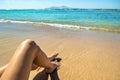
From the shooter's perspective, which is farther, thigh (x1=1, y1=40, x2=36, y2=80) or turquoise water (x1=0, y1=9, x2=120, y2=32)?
turquoise water (x1=0, y1=9, x2=120, y2=32)

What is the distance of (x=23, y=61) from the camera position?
69.3 inches

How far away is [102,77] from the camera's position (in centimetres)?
260

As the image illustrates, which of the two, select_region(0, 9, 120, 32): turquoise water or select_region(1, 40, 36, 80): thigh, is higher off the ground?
select_region(1, 40, 36, 80): thigh

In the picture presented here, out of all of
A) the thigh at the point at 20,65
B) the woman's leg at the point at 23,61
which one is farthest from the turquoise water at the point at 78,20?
the thigh at the point at 20,65

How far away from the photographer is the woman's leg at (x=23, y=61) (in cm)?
162

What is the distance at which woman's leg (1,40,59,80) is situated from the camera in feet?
5.32

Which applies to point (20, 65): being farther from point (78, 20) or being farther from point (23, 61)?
point (78, 20)

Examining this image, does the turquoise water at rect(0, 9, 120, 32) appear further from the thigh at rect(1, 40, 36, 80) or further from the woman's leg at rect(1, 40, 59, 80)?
the thigh at rect(1, 40, 36, 80)

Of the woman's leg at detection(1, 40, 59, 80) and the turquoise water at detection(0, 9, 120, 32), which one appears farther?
the turquoise water at detection(0, 9, 120, 32)

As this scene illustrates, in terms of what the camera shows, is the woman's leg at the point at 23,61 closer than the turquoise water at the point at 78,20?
Yes

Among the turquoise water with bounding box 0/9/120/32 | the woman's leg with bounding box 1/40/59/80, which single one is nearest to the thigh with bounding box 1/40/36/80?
the woman's leg with bounding box 1/40/59/80

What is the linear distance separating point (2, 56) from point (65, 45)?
64.3 inches

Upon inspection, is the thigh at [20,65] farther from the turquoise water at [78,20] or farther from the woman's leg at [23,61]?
the turquoise water at [78,20]

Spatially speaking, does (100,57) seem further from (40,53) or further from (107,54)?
(40,53)
